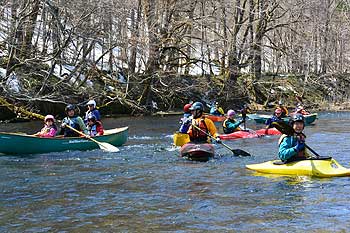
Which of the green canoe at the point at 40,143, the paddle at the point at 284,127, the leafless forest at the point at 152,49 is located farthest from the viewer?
the leafless forest at the point at 152,49

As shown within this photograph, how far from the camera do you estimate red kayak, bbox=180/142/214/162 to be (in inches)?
481

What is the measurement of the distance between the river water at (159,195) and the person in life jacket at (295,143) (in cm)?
51

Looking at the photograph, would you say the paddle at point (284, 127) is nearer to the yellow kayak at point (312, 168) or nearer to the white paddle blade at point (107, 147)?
the yellow kayak at point (312, 168)

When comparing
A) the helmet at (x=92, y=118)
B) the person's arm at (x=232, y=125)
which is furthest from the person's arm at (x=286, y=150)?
the person's arm at (x=232, y=125)

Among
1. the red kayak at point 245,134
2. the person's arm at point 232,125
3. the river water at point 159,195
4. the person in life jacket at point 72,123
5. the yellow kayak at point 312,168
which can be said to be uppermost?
the person in life jacket at point 72,123

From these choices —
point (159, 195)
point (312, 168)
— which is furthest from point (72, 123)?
point (312, 168)

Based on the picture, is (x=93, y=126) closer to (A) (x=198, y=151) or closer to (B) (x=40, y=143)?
(B) (x=40, y=143)

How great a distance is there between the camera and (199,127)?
41.0 ft

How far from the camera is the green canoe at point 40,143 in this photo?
508 inches

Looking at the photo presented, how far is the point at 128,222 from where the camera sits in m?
7.13

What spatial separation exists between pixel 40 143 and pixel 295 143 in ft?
21.2

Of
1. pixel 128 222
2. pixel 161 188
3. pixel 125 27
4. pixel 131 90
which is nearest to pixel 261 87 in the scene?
pixel 131 90

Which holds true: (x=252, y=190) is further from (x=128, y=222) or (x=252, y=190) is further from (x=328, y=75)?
(x=328, y=75)

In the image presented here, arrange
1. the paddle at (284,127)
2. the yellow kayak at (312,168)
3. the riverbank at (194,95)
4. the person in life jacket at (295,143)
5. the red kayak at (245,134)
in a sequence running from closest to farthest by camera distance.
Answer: the paddle at (284,127)
the yellow kayak at (312,168)
the person in life jacket at (295,143)
the red kayak at (245,134)
the riverbank at (194,95)
